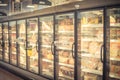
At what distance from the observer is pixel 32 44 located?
6.68 metres

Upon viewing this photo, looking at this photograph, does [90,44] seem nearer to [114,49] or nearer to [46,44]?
[114,49]

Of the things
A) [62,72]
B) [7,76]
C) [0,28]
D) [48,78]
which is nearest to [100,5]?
[62,72]

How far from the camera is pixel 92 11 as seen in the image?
4.13 metres

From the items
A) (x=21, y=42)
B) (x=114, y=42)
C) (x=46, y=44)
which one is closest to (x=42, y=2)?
(x=46, y=44)

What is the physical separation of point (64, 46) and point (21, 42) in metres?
2.67

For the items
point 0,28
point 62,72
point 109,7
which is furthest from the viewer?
point 0,28

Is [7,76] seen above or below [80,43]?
below

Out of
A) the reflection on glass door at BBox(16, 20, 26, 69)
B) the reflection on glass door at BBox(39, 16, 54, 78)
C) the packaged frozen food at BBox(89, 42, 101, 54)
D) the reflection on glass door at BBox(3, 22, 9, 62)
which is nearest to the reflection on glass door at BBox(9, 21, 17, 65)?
the reflection on glass door at BBox(16, 20, 26, 69)

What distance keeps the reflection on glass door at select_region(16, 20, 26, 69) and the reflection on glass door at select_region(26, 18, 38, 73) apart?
49 centimetres

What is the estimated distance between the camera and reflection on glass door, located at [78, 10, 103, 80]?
4250 mm

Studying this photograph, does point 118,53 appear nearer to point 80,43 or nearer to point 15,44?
point 80,43

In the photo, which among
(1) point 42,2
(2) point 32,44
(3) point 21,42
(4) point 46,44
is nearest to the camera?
(1) point 42,2

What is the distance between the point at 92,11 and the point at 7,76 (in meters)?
4.48

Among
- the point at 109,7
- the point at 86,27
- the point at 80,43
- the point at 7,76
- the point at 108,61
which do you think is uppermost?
the point at 109,7
